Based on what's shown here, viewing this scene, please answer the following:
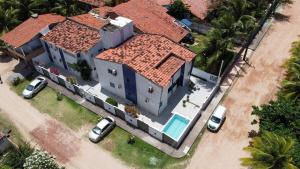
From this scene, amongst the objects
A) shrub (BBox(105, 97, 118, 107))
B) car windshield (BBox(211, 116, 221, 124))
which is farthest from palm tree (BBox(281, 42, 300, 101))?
shrub (BBox(105, 97, 118, 107))

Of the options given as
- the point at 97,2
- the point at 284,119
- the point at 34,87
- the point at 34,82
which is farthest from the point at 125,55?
the point at 97,2

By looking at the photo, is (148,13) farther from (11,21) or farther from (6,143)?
(6,143)

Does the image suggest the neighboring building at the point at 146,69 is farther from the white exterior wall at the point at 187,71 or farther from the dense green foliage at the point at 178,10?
the dense green foliage at the point at 178,10

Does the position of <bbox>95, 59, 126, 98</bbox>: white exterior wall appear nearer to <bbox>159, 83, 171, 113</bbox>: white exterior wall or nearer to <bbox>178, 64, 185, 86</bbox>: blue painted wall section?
<bbox>159, 83, 171, 113</bbox>: white exterior wall

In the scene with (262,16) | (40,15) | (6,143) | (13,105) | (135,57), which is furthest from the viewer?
(262,16)

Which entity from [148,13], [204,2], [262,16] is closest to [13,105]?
[148,13]
